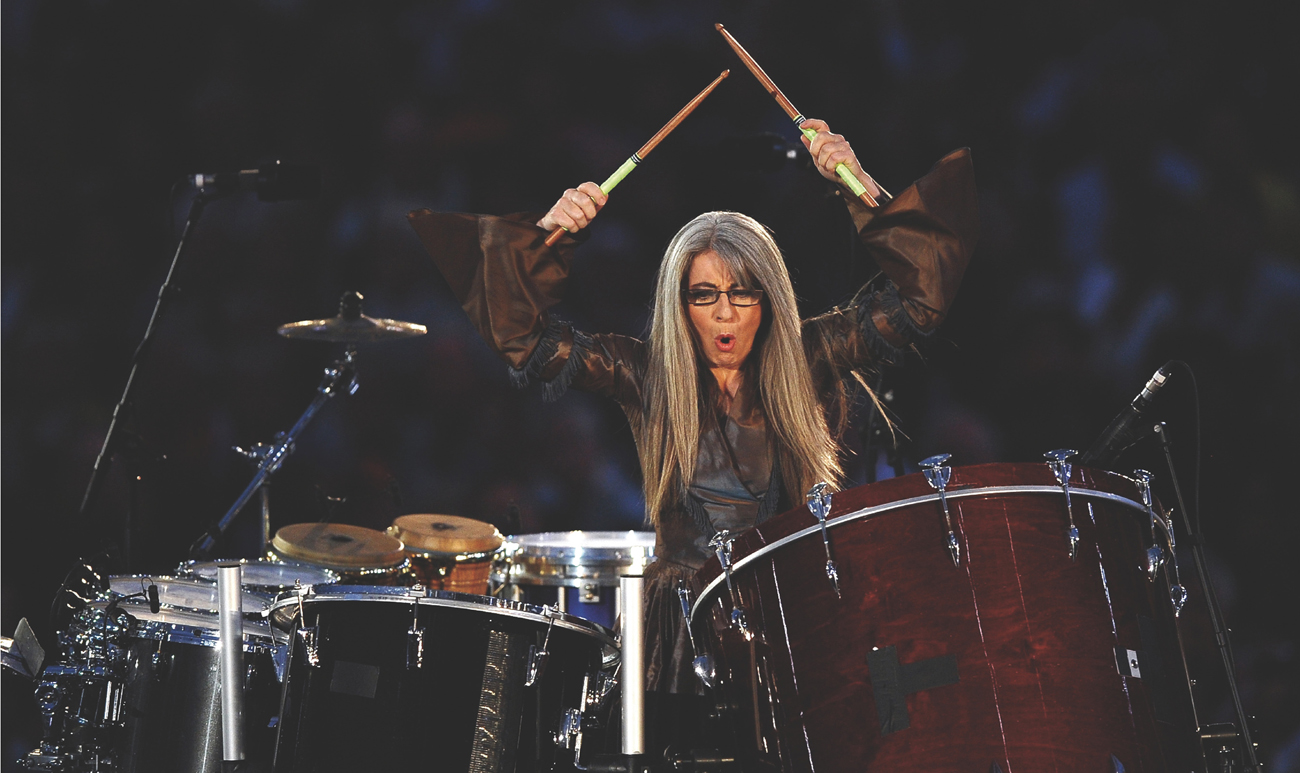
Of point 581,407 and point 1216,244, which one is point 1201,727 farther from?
point 581,407

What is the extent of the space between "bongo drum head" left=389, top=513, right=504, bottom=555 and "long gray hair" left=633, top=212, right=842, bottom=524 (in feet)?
3.93

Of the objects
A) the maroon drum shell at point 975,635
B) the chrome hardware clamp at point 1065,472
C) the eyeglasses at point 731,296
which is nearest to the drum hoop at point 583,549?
the eyeglasses at point 731,296

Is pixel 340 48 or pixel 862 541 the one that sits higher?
pixel 340 48

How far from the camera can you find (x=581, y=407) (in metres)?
3.46

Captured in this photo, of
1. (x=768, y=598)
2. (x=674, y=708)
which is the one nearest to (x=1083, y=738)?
(x=768, y=598)

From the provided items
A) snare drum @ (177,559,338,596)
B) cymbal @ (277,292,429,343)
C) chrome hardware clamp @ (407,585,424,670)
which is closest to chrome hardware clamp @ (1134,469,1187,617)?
chrome hardware clamp @ (407,585,424,670)

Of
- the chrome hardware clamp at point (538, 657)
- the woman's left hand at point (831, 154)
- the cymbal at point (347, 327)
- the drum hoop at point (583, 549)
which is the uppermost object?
the cymbal at point (347, 327)

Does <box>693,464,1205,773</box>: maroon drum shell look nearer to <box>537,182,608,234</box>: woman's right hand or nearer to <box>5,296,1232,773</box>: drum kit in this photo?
<box>5,296,1232,773</box>: drum kit

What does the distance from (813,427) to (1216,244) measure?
158cm

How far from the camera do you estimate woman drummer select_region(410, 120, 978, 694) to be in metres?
1.91

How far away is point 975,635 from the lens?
4.65ft

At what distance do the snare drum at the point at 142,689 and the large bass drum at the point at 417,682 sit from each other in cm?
34

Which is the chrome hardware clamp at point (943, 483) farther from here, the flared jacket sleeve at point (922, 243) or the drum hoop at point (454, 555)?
the drum hoop at point (454, 555)

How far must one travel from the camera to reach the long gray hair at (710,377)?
2023 millimetres
